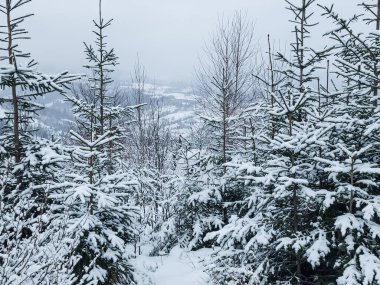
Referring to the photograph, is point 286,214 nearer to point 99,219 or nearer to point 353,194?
point 353,194

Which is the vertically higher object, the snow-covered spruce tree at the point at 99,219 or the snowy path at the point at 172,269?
the snow-covered spruce tree at the point at 99,219

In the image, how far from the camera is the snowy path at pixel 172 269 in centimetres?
732

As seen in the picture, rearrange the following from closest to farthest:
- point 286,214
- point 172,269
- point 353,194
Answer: point 353,194, point 286,214, point 172,269

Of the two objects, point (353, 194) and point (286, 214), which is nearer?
point (353, 194)

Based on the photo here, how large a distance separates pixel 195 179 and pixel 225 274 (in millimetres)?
3221

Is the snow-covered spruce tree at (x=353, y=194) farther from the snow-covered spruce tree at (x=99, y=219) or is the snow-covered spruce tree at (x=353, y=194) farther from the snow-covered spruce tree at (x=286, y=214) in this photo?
the snow-covered spruce tree at (x=99, y=219)

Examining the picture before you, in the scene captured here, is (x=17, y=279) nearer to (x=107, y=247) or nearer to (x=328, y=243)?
(x=107, y=247)

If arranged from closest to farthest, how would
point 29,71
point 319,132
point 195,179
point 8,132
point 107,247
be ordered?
point 319,132 < point 29,71 < point 107,247 < point 8,132 < point 195,179

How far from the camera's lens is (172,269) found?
810cm

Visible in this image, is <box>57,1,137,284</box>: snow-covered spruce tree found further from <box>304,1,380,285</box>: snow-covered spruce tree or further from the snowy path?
<box>304,1,380,285</box>: snow-covered spruce tree

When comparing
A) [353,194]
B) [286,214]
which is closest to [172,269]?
[286,214]

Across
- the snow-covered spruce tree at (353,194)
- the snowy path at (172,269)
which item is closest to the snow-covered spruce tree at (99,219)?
the snowy path at (172,269)

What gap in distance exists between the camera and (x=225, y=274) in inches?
246

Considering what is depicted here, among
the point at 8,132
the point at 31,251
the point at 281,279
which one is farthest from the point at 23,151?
the point at 281,279
